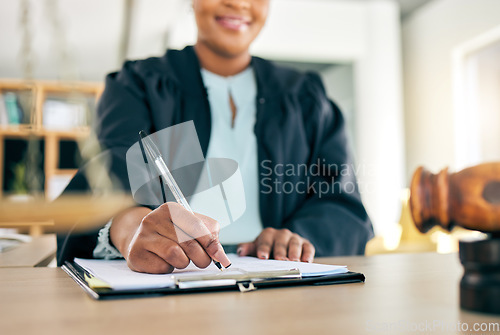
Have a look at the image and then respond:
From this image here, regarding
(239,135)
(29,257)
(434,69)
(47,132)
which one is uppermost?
(434,69)

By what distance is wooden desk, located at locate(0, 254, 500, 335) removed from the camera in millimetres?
320

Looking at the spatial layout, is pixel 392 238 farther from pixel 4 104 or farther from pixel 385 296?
pixel 4 104

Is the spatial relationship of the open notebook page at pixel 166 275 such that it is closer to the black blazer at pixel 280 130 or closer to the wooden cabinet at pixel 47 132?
the black blazer at pixel 280 130

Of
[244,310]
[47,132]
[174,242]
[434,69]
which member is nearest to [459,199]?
[244,310]

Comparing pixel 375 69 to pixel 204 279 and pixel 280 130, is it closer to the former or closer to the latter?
pixel 280 130

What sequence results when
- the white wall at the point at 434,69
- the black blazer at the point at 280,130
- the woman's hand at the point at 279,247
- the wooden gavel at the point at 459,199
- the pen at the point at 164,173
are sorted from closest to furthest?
the wooden gavel at the point at 459,199 < the pen at the point at 164,173 < the woman's hand at the point at 279,247 < the black blazer at the point at 280,130 < the white wall at the point at 434,69

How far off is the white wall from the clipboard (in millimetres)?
3738

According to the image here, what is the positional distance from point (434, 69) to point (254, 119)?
3.69m

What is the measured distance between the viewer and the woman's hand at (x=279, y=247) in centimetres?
67

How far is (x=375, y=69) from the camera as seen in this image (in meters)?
4.29

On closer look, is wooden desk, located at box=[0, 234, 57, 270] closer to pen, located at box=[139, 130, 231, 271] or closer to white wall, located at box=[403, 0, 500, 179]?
pen, located at box=[139, 130, 231, 271]

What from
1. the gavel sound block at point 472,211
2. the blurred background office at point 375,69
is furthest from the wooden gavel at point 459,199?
the blurred background office at point 375,69

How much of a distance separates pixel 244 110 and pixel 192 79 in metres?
0.14

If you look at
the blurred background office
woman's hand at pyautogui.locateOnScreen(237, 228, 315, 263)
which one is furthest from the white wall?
woman's hand at pyautogui.locateOnScreen(237, 228, 315, 263)
